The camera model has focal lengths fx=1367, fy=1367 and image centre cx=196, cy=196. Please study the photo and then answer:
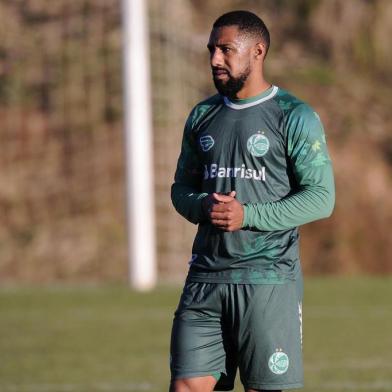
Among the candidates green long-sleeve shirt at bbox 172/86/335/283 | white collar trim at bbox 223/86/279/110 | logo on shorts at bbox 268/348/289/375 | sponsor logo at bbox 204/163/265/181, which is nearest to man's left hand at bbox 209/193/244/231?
green long-sleeve shirt at bbox 172/86/335/283

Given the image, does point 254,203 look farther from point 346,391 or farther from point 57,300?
point 57,300

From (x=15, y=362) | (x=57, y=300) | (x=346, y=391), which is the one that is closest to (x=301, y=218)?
(x=346, y=391)

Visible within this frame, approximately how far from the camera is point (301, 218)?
5582mm

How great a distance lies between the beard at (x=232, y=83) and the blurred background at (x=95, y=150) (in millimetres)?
14175

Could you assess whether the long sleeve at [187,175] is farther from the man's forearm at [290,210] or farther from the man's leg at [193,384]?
the man's leg at [193,384]

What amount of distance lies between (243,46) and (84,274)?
16.2m

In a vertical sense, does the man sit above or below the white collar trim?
below

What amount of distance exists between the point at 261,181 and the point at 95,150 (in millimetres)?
17127

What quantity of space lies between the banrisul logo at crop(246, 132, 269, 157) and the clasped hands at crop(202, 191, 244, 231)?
254 millimetres

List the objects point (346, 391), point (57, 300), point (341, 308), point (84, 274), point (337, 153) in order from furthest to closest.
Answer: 1. point (337, 153)
2. point (84, 274)
3. point (57, 300)
4. point (341, 308)
5. point (346, 391)

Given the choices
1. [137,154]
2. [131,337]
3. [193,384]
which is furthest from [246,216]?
[137,154]

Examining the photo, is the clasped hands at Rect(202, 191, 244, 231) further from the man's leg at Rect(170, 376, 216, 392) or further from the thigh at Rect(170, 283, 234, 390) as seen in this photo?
the man's leg at Rect(170, 376, 216, 392)

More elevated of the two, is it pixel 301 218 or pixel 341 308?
pixel 301 218

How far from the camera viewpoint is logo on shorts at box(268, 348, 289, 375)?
561 centimetres
